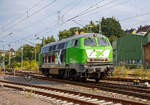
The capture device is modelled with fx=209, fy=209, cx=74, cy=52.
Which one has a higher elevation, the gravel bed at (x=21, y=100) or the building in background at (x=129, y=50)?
the building in background at (x=129, y=50)

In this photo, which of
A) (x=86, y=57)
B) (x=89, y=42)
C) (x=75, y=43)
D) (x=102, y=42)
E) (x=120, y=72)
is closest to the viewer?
(x=86, y=57)

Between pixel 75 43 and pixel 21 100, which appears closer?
pixel 21 100

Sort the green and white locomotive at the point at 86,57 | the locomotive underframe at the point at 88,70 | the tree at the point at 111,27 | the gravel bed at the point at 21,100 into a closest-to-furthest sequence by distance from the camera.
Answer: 1. the gravel bed at the point at 21,100
2. the locomotive underframe at the point at 88,70
3. the green and white locomotive at the point at 86,57
4. the tree at the point at 111,27

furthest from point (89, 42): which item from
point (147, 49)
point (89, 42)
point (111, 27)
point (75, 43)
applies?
point (111, 27)

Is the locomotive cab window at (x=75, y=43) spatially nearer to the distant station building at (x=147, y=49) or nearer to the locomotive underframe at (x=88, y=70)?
the locomotive underframe at (x=88, y=70)

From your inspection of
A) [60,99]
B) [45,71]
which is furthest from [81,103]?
[45,71]

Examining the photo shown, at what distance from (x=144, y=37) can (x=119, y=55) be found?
25.0 feet

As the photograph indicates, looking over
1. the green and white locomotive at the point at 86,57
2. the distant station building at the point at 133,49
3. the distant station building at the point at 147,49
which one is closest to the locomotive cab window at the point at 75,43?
the green and white locomotive at the point at 86,57

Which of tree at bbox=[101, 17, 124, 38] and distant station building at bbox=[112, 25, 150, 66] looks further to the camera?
tree at bbox=[101, 17, 124, 38]

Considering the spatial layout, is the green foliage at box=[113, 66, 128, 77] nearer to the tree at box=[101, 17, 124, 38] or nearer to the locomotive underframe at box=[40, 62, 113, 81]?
the locomotive underframe at box=[40, 62, 113, 81]

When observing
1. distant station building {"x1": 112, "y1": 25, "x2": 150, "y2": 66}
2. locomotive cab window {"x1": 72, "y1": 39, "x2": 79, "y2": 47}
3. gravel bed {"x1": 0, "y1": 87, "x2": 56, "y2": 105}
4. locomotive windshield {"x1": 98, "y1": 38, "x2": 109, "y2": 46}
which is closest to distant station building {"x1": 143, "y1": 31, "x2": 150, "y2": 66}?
distant station building {"x1": 112, "y1": 25, "x2": 150, "y2": 66}

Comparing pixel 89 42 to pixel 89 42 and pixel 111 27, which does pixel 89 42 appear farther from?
pixel 111 27

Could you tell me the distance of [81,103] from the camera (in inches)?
290

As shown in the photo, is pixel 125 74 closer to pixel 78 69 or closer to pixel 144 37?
pixel 78 69
